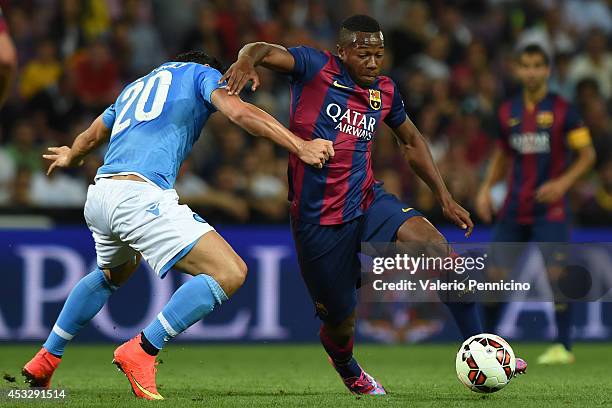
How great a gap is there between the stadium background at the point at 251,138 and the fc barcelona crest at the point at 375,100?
164 inches

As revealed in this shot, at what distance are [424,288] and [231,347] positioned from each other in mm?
3858

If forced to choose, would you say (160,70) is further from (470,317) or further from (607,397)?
(607,397)

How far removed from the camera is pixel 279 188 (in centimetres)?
1221

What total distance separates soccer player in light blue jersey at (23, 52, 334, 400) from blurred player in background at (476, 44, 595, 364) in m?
3.35

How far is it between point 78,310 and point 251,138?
6.32 metres

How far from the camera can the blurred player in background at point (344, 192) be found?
6.74 m

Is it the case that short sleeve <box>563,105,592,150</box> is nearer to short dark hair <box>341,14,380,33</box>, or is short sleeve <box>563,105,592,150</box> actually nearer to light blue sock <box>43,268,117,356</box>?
short dark hair <box>341,14,380,33</box>

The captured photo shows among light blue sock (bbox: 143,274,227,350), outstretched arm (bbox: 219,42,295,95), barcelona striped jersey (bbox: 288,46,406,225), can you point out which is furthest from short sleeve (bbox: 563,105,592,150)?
light blue sock (bbox: 143,274,227,350)

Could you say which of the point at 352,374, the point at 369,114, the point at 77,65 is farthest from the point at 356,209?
the point at 77,65

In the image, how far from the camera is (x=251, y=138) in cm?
1288

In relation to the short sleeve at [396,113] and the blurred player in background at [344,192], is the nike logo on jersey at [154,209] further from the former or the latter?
the short sleeve at [396,113]

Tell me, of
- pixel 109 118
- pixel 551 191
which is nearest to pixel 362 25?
pixel 109 118

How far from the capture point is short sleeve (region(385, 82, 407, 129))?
7016 millimetres

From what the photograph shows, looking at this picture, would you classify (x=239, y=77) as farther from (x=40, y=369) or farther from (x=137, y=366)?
(x=40, y=369)
